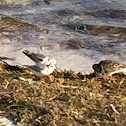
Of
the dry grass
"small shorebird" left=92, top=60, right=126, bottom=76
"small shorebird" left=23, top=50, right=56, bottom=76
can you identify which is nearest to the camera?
the dry grass

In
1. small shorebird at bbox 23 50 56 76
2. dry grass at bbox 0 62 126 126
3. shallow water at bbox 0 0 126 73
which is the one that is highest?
small shorebird at bbox 23 50 56 76

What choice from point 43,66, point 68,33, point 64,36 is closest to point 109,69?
point 43,66

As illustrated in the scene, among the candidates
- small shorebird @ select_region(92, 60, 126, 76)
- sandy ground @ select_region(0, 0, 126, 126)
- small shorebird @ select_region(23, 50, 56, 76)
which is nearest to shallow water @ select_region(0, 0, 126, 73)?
sandy ground @ select_region(0, 0, 126, 126)

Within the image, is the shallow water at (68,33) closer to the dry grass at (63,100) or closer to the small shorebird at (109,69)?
the small shorebird at (109,69)

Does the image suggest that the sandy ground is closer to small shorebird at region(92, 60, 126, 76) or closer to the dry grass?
small shorebird at region(92, 60, 126, 76)

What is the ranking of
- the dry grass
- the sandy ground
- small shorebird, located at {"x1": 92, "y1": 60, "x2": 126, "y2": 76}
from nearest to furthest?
the dry grass < small shorebird, located at {"x1": 92, "y1": 60, "x2": 126, "y2": 76} < the sandy ground

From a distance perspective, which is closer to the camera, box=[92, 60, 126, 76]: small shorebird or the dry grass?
the dry grass

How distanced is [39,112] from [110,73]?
3.85 ft

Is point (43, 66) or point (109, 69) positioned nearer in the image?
point (43, 66)

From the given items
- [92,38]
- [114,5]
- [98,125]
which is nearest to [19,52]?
[92,38]

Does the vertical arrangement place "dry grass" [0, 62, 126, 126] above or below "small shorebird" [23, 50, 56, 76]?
below

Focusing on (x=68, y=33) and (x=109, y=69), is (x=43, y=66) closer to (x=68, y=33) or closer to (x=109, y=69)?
(x=109, y=69)

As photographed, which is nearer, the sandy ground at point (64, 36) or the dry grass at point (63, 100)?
the dry grass at point (63, 100)

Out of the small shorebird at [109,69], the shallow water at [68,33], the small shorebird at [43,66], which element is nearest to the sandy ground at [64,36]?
the shallow water at [68,33]
